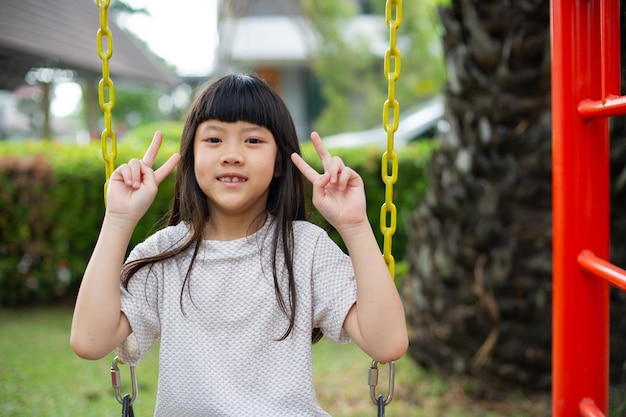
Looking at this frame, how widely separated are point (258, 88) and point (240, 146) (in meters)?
0.18

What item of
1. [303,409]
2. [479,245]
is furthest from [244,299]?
→ [479,245]

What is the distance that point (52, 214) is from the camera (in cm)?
638

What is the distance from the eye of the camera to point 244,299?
1913 mm

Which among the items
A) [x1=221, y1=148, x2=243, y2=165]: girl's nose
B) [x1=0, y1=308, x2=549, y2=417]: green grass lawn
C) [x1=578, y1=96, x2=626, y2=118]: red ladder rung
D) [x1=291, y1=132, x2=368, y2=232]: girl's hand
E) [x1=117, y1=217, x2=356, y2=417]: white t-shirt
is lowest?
[x1=0, y1=308, x2=549, y2=417]: green grass lawn

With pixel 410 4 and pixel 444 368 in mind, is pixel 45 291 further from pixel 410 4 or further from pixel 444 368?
pixel 410 4

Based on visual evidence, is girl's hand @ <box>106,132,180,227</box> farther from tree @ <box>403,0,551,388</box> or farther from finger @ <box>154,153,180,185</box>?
tree @ <box>403,0,551,388</box>

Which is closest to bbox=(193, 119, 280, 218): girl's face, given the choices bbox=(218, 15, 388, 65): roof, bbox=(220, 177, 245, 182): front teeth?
bbox=(220, 177, 245, 182): front teeth

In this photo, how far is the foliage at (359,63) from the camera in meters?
18.9

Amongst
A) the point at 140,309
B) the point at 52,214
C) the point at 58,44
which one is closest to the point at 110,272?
the point at 140,309

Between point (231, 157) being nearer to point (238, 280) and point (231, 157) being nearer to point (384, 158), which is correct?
point (238, 280)

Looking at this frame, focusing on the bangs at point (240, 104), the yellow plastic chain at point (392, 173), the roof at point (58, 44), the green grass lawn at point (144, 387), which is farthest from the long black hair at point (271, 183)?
the roof at point (58, 44)

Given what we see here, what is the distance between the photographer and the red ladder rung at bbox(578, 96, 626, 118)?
1721 millimetres

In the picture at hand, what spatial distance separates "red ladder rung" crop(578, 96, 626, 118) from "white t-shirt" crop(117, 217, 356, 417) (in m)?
0.75

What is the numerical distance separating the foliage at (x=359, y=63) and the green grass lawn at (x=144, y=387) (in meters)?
13.9
